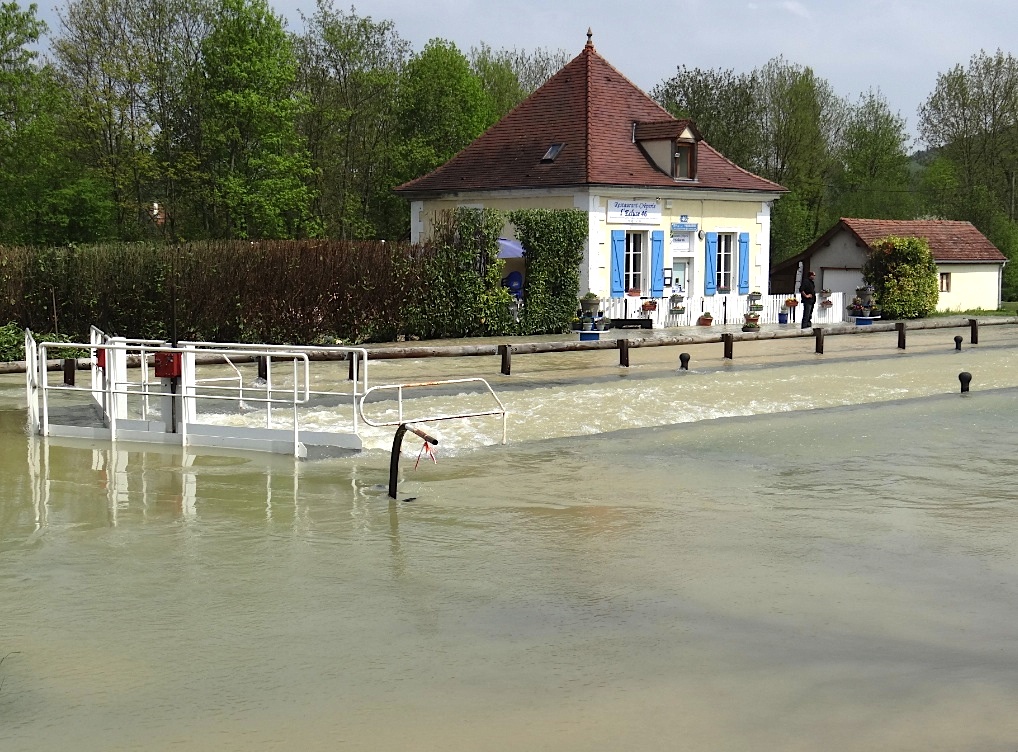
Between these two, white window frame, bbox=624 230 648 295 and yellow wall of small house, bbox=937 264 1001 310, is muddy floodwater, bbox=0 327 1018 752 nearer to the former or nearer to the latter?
white window frame, bbox=624 230 648 295

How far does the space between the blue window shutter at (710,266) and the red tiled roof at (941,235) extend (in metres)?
9.51

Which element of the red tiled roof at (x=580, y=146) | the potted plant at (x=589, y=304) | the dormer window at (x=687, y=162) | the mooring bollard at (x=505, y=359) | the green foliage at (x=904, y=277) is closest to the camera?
the mooring bollard at (x=505, y=359)

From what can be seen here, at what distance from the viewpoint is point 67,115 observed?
44000 millimetres

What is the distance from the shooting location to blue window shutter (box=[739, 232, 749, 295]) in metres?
38.6

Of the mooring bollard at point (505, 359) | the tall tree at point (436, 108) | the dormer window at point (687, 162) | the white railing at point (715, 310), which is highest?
the tall tree at point (436, 108)

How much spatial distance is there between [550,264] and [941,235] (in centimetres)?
2069

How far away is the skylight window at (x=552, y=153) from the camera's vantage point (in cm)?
3631

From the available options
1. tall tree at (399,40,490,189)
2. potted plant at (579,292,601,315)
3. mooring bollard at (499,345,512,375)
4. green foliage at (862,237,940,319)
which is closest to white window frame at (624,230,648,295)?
potted plant at (579,292,601,315)

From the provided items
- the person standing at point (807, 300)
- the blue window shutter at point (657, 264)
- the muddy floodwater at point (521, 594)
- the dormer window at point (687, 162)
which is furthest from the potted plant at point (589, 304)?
the muddy floodwater at point (521, 594)

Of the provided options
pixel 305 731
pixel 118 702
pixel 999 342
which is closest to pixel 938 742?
pixel 305 731

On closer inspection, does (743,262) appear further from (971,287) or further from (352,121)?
(352,121)

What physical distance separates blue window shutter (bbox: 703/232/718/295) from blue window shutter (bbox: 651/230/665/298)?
1.83m

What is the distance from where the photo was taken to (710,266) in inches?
1485

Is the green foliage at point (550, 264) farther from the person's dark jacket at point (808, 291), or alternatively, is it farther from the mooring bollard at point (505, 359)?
the mooring bollard at point (505, 359)
